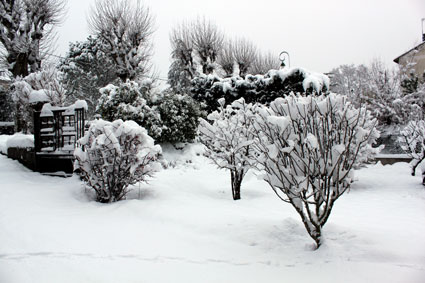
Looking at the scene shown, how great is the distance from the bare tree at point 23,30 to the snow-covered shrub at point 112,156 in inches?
401

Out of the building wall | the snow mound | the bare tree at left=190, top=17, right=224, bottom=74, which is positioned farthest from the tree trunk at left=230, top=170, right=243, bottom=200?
the bare tree at left=190, top=17, right=224, bottom=74

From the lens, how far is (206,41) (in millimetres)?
18891

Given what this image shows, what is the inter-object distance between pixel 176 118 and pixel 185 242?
722 cm

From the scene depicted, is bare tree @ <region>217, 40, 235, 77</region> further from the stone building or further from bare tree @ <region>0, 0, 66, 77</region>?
bare tree @ <region>0, 0, 66, 77</region>

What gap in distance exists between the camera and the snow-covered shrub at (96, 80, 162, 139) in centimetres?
903

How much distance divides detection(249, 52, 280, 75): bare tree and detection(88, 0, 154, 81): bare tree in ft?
27.9

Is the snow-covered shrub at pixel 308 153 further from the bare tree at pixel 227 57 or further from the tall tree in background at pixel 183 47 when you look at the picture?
the bare tree at pixel 227 57

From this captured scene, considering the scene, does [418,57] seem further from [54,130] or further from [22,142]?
[22,142]

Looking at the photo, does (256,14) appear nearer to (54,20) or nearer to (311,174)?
(311,174)

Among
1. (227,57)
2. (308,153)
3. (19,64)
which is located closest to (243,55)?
(227,57)

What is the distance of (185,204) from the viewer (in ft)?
14.1

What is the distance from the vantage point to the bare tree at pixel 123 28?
15.5 meters

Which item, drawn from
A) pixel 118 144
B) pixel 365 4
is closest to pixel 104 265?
pixel 118 144

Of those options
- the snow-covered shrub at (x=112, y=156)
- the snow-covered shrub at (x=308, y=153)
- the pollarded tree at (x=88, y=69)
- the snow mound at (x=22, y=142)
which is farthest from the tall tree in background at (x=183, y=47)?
the snow-covered shrub at (x=308, y=153)
